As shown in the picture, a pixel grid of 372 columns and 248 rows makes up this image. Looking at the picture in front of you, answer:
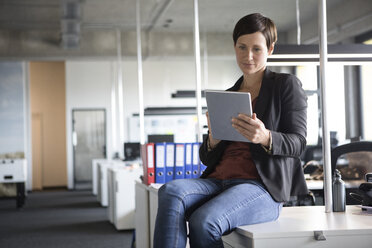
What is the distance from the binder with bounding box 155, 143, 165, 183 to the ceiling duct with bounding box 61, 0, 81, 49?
16.6 ft

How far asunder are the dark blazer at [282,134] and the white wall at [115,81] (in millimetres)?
12336

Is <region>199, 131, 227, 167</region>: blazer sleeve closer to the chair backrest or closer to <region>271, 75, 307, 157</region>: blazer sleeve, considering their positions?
<region>271, 75, 307, 157</region>: blazer sleeve

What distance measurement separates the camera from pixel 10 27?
1205 cm

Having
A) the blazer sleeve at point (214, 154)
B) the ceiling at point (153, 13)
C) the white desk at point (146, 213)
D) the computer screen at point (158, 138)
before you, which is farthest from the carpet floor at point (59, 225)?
the blazer sleeve at point (214, 154)

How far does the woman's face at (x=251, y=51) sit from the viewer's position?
2.28 metres

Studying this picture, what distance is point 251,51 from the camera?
2.29m

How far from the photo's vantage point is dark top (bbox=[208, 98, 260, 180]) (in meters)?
2.25

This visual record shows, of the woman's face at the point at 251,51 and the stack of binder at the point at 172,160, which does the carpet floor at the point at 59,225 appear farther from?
the woman's face at the point at 251,51

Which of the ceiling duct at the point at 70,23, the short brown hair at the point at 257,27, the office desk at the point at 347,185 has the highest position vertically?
the ceiling duct at the point at 70,23

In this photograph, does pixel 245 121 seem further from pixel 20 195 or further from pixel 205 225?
pixel 20 195

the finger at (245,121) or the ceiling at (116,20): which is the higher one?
the ceiling at (116,20)

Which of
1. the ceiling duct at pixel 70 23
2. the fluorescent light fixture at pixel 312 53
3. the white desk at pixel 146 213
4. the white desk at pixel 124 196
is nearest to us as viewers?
the white desk at pixel 146 213

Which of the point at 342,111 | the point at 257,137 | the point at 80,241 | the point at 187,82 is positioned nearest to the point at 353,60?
the point at 257,137

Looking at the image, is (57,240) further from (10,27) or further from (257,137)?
(10,27)
